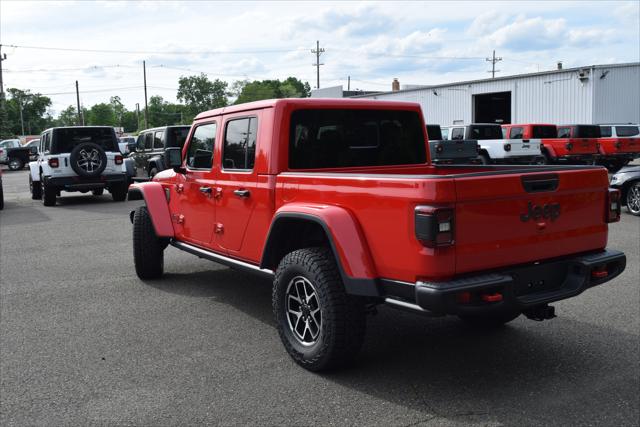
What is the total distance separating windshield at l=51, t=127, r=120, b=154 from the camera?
16.1 m

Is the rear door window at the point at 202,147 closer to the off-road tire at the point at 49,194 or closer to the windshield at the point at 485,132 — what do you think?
the off-road tire at the point at 49,194

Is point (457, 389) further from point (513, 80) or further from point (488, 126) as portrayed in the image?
point (513, 80)

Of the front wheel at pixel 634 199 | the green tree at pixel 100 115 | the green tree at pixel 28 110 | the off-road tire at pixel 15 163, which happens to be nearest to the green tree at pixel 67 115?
the green tree at pixel 100 115

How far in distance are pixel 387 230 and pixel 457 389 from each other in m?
1.16

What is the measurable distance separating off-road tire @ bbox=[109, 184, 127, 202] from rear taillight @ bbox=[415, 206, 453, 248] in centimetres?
1438

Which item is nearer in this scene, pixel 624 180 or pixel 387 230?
pixel 387 230

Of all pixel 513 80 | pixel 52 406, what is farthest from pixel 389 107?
pixel 513 80

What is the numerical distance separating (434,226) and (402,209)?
0.79 ft

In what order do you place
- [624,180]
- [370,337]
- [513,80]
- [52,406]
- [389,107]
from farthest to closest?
1. [513,80]
2. [624,180]
3. [389,107]
4. [370,337]
5. [52,406]

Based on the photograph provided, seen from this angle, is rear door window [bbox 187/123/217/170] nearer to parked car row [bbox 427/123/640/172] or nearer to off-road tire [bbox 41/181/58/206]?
off-road tire [bbox 41/181/58/206]

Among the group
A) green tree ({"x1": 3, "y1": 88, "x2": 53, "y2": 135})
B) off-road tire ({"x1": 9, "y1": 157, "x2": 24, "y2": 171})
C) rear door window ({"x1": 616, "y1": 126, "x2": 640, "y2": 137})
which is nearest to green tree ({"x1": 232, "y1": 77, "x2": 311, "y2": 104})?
green tree ({"x1": 3, "y1": 88, "x2": 53, "y2": 135})

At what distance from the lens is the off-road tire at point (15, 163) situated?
37.8 meters

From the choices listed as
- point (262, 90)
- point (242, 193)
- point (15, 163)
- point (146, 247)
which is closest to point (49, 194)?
point (146, 247)

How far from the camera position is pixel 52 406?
387 centimetres
